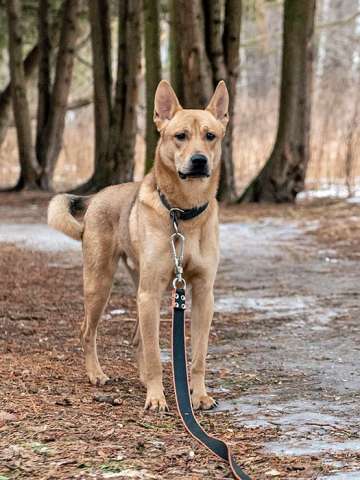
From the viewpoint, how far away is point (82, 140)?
23.0m

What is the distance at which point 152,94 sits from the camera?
603 inches

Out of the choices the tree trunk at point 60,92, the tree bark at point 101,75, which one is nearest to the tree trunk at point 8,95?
the tree trunk at point 60,92

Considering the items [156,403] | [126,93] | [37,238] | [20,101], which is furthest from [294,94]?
[156,403]

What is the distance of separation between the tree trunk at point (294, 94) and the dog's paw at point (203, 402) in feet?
34.4

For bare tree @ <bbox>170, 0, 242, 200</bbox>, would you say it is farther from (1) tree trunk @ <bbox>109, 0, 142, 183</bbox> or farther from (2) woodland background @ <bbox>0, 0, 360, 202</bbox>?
(1) tree trunk @ <bbox>109, 0, 142, 183</bbox>

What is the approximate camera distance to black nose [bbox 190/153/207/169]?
16.9 feet

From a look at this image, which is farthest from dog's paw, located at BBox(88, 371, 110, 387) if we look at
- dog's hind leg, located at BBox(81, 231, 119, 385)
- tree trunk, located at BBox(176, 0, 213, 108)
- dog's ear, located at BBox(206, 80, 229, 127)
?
tree trunk, located at BBox(176, 0, 213, 108)

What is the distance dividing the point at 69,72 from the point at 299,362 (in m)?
14.1

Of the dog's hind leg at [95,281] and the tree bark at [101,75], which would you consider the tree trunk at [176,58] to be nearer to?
the tree bark at [101,75]

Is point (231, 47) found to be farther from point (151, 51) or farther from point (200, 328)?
point (200, 328)

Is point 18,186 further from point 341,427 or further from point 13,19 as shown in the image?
point 341,427

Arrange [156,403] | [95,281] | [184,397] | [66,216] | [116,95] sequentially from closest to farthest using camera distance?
[184,397]
[156,403]
[95,281]
[66,216]
[116,95]

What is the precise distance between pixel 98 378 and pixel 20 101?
46.6ft

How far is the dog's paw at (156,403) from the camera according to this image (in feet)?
16.6
